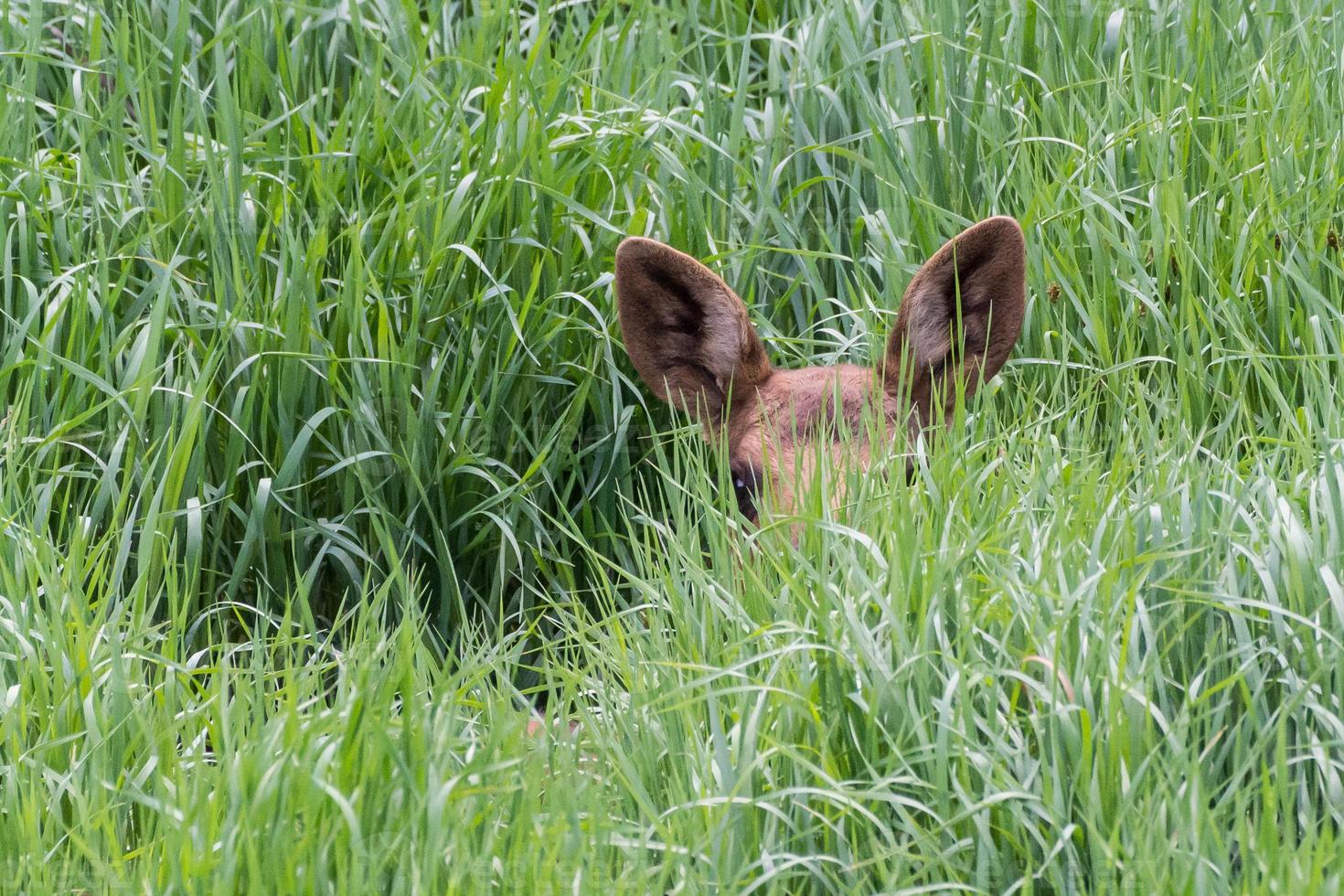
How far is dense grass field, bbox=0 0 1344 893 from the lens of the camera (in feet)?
7.97

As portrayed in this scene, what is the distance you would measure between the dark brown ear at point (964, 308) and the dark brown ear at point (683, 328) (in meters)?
0.41

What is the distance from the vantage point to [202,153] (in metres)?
4.73

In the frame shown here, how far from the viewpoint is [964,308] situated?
421 cm

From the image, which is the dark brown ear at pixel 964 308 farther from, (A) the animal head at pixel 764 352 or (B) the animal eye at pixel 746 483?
(B) the animal eye at pixel 746 483

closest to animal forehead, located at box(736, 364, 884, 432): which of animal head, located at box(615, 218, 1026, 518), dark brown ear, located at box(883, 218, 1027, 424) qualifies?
animal head, located at box(615, 218, 1026, 518)

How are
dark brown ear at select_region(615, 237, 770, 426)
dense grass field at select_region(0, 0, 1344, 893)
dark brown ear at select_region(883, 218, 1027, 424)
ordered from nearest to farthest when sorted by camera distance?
dense grass field at select_region(0, 0, 1344, 893) → dark brown ear at select_region(883, 218, 1027, 424) → dark brown ear at select_region(615, 237, 770, 426)

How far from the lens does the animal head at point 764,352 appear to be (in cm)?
411

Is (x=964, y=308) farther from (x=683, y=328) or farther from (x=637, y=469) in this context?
(x=637, y=469)

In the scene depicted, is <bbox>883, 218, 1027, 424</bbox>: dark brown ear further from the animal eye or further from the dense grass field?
the animal eye

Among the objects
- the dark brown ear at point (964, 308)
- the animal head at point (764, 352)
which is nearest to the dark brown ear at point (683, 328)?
the animal head at point (764, 352)

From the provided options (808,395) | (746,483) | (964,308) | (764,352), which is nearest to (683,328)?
(764,352)

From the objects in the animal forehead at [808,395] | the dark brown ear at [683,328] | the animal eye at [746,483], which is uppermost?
the dark brown ear at [683,328]

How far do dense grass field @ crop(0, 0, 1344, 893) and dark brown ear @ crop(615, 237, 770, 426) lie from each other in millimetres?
163

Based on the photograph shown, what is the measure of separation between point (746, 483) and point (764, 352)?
48cm
